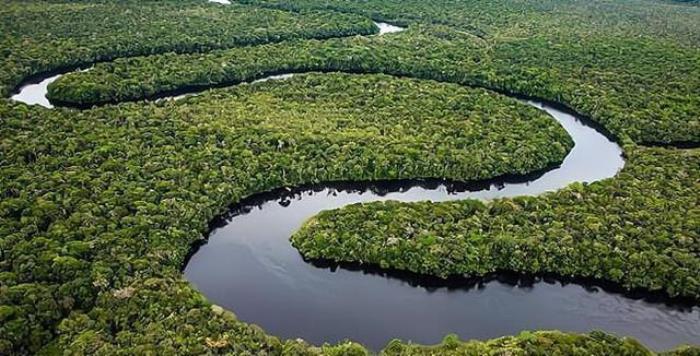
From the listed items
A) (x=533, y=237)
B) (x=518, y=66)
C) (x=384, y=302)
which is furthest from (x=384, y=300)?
(x=518, y=66)

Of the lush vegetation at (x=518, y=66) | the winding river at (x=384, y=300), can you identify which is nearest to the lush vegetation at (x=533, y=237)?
the winding river at (x=384, y=300)

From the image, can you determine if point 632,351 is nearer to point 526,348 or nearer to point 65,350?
point 526,348

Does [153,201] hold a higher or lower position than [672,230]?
lower

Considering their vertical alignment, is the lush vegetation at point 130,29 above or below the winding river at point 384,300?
above

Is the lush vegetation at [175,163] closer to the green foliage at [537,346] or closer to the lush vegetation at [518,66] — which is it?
the lush vegetation at [518,66]

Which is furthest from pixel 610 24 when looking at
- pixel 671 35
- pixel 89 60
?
pixel 89 60
